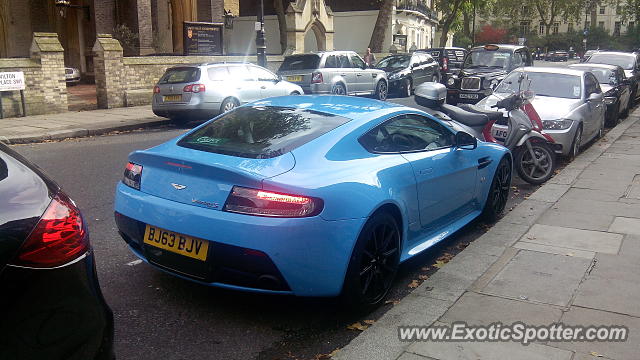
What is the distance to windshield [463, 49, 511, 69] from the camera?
17328mm

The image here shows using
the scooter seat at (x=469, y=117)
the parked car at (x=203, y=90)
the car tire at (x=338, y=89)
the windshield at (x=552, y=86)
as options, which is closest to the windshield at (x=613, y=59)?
the car tire at (x=338, y=89)

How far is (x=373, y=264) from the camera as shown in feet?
13.4

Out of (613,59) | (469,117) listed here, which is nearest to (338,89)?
(613,59)

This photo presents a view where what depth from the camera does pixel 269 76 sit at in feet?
52.4

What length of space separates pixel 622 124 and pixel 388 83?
921cm

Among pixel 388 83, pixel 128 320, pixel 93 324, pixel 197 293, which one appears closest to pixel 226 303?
pixel 197 293

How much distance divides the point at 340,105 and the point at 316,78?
13508 mm

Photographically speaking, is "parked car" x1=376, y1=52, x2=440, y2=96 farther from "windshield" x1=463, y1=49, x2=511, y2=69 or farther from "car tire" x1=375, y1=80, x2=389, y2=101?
"windshield" x1=463, y1=49, x2=511, y2=69

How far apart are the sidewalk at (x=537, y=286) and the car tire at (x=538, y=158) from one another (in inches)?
55.7

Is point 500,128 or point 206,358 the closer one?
point 206,358

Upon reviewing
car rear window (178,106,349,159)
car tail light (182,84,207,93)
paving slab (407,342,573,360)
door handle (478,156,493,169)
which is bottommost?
paving slab (407,342,573,360)

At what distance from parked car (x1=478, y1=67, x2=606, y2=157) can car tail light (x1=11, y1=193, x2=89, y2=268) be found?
7.92 metres

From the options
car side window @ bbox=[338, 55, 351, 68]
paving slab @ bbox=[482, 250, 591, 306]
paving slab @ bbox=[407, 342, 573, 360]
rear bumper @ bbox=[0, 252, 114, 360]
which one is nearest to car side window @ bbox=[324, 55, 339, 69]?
car side window @ bbox=[338, 55, 351, 68]

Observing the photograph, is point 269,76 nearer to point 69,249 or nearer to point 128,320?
point 128,320
